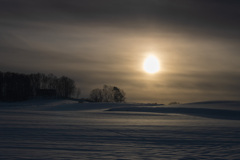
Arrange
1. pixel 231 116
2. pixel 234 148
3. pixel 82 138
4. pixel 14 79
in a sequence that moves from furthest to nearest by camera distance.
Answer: pixel 14 79 < pixel 231 116 < pixel 82 138 < pixel 234 148

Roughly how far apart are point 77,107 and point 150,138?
28018 millimetres

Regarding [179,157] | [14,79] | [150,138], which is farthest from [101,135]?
[14,79]

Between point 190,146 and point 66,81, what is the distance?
56316 mm

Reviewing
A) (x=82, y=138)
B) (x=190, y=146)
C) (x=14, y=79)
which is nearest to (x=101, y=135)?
(x=82, y=138)

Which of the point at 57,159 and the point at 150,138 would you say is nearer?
the point at 57,159

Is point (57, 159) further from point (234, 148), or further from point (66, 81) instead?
point (66, 81)

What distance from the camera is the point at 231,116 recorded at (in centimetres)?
2441

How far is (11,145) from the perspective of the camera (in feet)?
23.4

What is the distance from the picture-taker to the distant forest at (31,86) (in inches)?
2192

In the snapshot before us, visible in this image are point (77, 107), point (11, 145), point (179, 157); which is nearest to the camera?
point (179, 157)

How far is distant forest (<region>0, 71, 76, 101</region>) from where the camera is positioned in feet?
183

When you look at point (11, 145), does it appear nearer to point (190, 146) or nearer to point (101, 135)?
point (101, 135)

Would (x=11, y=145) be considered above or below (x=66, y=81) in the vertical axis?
below

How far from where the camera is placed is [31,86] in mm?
59125
